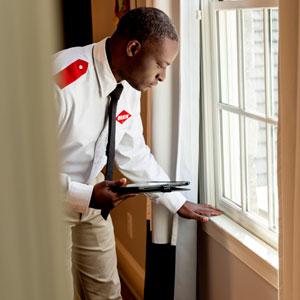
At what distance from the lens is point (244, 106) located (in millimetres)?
2104

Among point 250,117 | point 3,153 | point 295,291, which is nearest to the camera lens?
point 3,153

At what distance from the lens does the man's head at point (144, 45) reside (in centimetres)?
190

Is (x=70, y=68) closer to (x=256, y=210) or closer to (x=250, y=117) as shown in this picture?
(x=250, y=117)

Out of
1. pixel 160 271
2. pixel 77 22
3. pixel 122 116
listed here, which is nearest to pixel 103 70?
pixel 122 116

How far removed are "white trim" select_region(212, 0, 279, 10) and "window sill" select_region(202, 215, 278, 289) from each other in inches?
28.8

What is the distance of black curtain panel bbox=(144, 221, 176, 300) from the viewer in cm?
238

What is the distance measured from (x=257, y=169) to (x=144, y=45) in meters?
0.57

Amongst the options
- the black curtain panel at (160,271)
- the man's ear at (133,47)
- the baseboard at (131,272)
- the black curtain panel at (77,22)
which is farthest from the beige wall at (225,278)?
the black curtain panel at (77,22)

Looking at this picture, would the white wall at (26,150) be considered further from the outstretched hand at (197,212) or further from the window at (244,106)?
the outstretched hand at (197,212)

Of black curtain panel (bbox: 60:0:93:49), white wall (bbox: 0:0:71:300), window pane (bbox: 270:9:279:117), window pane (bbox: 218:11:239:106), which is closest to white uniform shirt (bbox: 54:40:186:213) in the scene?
window pane (bbox: 218:11:239:106)

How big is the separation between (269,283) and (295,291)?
15.6 inches

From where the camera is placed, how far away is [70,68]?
1.94 meters

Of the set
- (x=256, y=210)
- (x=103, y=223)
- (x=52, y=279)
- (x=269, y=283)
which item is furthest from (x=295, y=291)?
(x=52, y=279)

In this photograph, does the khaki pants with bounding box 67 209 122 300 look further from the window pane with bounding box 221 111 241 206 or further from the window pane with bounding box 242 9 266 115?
the window pane with bounding box 242 9 266 115
